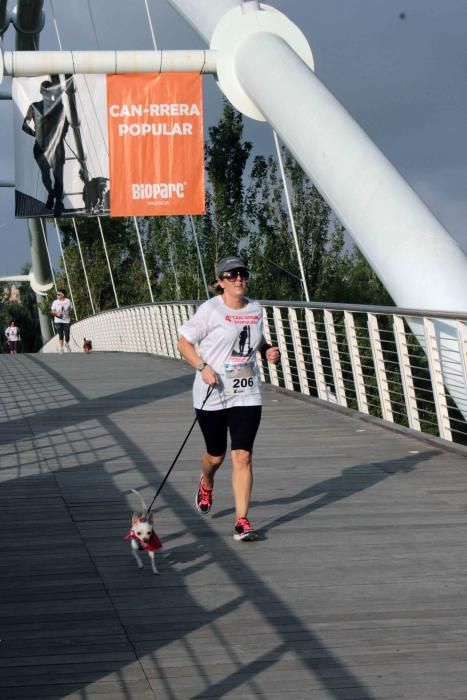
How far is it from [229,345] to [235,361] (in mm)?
88

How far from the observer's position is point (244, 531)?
6730mm

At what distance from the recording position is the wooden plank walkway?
4.51m

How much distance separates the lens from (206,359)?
6.85 m

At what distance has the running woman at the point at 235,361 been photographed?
22.1 feet

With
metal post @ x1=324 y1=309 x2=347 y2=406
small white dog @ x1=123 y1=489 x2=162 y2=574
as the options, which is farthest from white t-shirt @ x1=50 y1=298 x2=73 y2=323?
small white dog @ x1=123 y1=489 x2=162 y2=574

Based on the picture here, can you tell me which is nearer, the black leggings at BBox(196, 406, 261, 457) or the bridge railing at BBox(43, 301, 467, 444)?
the black leggings at BBox(196, 406, 261, 457)

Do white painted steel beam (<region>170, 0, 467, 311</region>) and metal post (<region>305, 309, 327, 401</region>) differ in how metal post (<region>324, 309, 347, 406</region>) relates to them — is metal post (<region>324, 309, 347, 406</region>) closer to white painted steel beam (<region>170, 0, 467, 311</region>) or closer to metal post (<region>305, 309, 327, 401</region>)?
metal post (<region>305, 309, 327, 401</region>)

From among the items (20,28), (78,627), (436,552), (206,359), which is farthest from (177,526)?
(20,28)

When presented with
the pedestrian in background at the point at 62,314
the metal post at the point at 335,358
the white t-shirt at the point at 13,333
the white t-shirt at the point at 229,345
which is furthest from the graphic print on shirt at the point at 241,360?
the white t-shirt at the point at 13,333

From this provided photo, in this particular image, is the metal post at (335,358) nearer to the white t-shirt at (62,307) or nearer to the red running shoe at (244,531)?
the red running shoe at (244,531)

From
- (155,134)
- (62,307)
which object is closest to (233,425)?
(155,134)

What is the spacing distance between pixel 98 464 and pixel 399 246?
20.6ft

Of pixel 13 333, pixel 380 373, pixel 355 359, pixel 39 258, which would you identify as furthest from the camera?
pixel 39 258

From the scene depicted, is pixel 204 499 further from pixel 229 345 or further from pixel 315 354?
pixel 315 354
